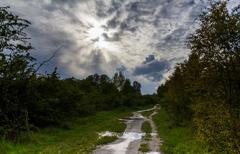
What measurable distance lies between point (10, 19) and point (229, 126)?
35.0ft

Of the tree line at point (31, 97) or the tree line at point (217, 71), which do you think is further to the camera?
the tree line at point (217, 71)

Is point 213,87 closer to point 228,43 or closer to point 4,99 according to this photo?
point 228,43

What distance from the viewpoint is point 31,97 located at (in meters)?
15.4

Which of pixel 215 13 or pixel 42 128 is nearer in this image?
pixel 215 13

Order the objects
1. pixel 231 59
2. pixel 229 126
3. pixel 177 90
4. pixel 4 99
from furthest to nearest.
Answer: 1. pixel 177 90
2. pixel 231 59
3. pixel 229 126
4. pixel 4 99

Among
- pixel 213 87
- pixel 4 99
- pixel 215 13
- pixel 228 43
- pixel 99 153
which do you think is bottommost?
pixel 99 153

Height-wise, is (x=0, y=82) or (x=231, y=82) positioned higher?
(x=231, y=82)

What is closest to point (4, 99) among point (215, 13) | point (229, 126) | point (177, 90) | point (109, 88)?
point (229, 126)

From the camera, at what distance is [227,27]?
24312 millimetres

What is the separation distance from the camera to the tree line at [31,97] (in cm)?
1023

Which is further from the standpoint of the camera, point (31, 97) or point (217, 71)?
point (217, 71)

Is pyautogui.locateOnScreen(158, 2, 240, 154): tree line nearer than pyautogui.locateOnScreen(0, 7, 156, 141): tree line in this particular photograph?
No

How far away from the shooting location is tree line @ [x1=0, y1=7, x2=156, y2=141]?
10.2 meters

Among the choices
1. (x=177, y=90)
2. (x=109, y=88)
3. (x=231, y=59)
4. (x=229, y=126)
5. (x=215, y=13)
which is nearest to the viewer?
(x=229, y=126)
